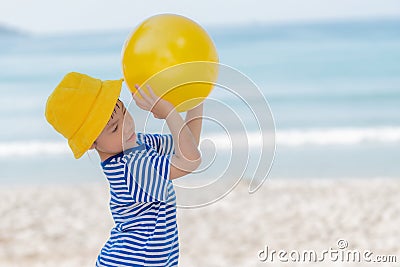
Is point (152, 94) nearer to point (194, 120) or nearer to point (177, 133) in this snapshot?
point (177, 133)

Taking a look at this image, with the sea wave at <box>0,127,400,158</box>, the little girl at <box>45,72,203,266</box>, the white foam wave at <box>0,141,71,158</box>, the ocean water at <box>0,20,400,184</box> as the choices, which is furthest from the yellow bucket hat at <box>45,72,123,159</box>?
the white foam wave at <box>0,141,71,158</box>

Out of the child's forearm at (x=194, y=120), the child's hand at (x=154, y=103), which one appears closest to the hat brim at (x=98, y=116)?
the child's hand at (x=154, y=103)

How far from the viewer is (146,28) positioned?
2168 millimetres

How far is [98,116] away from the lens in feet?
7.30

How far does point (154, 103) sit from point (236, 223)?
11.4ft

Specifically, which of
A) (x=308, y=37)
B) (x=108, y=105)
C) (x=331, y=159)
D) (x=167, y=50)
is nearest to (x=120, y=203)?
(x=108, y=105)

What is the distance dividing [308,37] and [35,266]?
2252 centimetres

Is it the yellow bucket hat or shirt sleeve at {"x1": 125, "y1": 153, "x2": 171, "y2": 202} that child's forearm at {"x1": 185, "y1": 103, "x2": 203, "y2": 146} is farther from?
the yellow bucket hat

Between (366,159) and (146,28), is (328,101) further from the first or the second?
(146,28)

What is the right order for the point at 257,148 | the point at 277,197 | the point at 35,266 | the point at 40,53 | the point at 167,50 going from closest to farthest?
the point at 167,50, the point at 35,266, the point at 277,197, the point at 257,148, the point at 40,53

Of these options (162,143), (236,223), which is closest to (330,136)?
(236,223)

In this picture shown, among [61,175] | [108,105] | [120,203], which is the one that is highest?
[108,105]

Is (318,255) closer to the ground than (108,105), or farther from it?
closer to the ground

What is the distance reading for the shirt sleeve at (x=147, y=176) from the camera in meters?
2.25
